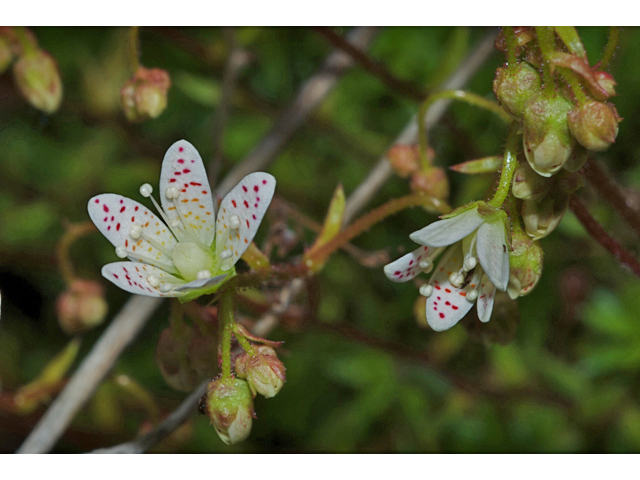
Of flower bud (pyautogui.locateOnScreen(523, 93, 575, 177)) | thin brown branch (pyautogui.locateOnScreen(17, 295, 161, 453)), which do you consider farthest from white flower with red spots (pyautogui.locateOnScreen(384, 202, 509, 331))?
thin brown branch (pyautogui.locateOnScreen(17, 295, 161, 453))

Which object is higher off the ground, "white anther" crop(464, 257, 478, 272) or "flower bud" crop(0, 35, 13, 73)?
"flower bud" crop(0, 35, 13, 73)

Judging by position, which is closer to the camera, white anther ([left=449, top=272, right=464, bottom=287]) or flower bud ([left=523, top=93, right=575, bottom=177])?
flower bud ([left=523, top=93, right=575, bottom=177])

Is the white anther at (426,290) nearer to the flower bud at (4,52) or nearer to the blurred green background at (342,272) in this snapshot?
the blurred green background at (342,272)

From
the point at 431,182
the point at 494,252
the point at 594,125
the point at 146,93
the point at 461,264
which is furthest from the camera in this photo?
the point at 431,182

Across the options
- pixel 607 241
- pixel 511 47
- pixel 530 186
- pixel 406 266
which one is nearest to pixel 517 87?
pixel 511 47

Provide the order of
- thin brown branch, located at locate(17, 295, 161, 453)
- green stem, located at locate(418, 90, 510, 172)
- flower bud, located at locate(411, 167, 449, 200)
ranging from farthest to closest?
flower bud, located at locate(411, 167, 449, 200), thin brown branch, located at locate(17, 295, 161, 453), green stem, located at locate(418, 90, 510, 172)

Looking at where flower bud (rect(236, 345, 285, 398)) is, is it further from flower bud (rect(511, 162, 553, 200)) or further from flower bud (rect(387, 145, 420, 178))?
flower bud (rect(387, 145, 420, 178))

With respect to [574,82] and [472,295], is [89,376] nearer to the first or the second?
[472,295]

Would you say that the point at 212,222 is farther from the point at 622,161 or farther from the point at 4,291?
the point at 622,161
